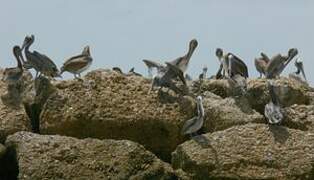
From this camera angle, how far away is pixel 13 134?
64.5ft

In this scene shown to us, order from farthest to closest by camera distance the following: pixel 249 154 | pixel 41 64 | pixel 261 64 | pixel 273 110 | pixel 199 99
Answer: pixel 261 64
pixel 41 64
pixel 199 99
pixel 273 110
pixel 249 154

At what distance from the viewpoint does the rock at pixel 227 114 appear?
66.5ft

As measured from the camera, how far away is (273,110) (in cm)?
1981

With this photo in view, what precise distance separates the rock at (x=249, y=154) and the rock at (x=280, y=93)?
7.25ft

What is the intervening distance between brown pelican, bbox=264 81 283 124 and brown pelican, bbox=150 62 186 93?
190 centimetres

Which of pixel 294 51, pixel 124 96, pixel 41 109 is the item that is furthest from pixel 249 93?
pixel 294 51

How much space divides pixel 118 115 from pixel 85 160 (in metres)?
1.56

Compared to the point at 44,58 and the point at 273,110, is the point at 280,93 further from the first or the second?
the point at 44,58

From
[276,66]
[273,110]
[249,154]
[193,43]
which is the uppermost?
[193,43]

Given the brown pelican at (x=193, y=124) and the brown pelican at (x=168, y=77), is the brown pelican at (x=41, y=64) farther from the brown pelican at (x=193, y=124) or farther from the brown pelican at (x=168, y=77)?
the brown pelican at (x=193, y=124)

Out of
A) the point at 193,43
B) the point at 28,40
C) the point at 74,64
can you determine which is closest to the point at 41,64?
the point at 74,64

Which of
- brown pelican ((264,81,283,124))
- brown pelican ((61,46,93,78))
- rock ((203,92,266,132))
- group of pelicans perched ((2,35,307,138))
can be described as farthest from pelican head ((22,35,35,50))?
brown pelican ((264,81,283,124))

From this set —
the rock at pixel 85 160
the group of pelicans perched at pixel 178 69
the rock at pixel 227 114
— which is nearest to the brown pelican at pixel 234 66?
the group of pelicans perched at pixel 178 69

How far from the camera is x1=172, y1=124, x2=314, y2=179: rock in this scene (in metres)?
18.6
